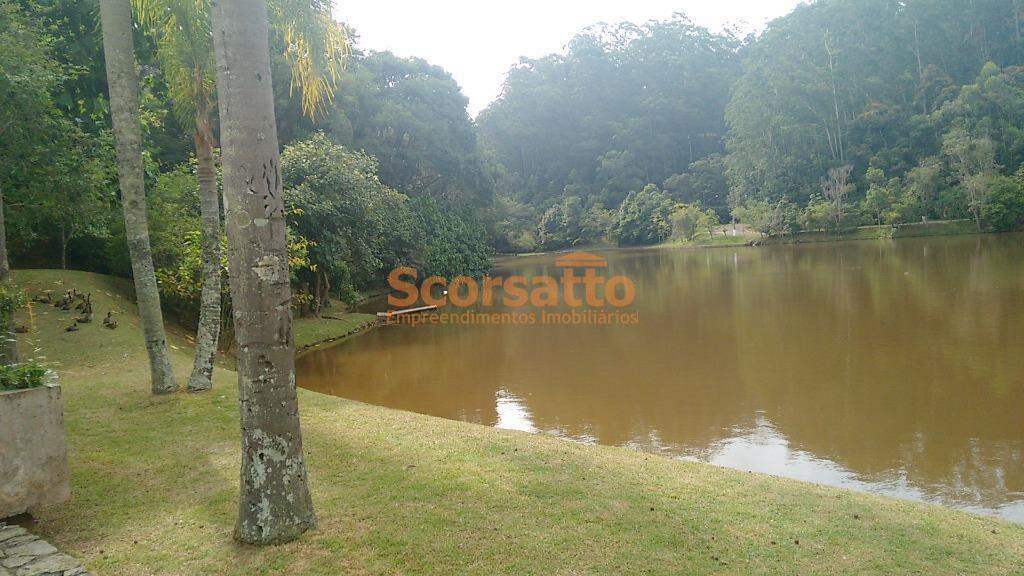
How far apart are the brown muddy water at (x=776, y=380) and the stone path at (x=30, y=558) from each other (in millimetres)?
6016

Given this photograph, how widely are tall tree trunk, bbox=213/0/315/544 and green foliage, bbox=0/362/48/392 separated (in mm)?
1496

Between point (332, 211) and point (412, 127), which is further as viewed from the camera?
point (412, 127)

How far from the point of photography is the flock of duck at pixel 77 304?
11406mm

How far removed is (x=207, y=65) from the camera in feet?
26.2

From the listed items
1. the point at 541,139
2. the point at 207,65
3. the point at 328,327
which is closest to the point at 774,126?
the point at 541,139

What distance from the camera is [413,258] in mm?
25625

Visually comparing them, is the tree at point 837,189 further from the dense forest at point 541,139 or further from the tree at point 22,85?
the tree at point 22,85

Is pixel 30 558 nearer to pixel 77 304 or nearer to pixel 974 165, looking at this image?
pixel 77 304

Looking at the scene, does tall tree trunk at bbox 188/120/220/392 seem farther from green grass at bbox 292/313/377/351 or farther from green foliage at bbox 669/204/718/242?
green foliage at bbox 669/204/718/242

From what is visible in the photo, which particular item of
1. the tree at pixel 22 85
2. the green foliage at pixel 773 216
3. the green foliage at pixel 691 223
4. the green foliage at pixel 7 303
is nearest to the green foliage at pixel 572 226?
the green foliage at pixel 691 223

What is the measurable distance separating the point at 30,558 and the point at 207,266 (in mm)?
5321

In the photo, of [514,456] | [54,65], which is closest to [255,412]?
[514,456]

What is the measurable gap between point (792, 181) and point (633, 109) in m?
30.2

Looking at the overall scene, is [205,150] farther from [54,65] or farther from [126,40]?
[54,65]
